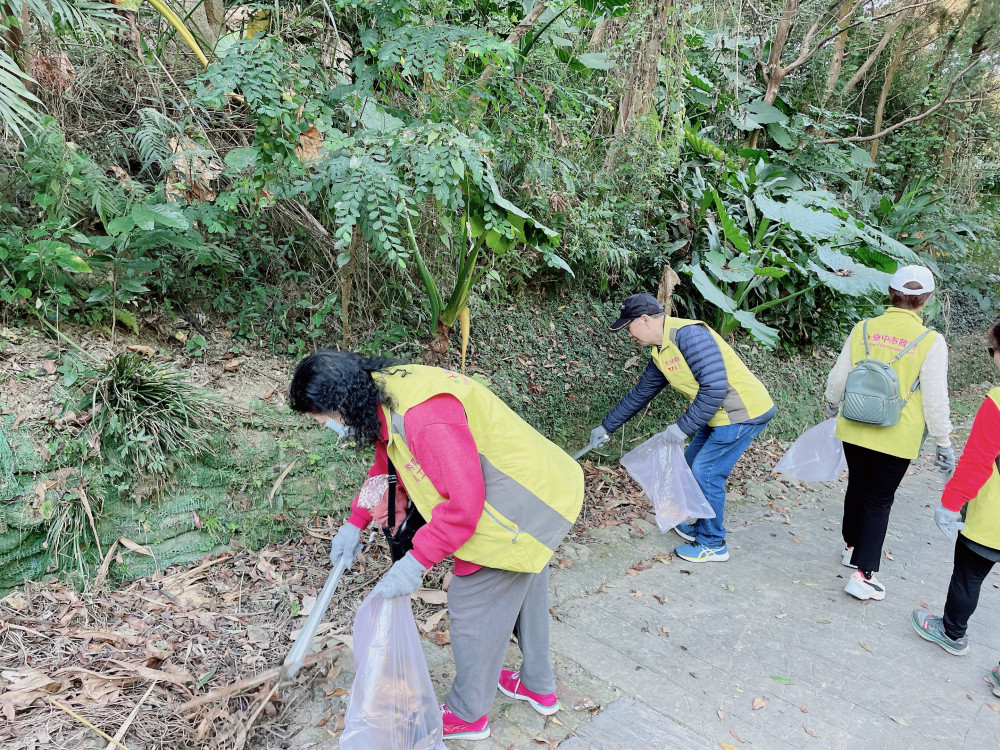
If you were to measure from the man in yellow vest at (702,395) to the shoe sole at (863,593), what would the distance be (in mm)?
724

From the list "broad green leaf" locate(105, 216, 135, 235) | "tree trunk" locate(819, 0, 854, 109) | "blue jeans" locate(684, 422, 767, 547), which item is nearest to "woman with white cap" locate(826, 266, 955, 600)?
"blue jeans" locate(684, 422, 767, 547)

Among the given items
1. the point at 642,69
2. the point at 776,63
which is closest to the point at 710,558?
the point at 642,69

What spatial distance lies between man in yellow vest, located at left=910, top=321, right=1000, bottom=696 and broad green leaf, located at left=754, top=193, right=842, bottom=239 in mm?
2943

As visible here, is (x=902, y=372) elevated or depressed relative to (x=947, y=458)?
elevated

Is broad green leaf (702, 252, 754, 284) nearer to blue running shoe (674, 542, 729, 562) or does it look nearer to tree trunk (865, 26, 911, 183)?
blue running shoe (674, 542, 729, 562)

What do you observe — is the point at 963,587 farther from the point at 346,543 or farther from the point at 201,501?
the point at 201,501

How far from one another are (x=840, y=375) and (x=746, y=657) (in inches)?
66.7

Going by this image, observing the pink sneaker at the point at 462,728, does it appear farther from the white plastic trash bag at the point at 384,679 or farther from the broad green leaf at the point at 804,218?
the broad green leaf at the point at 804,218

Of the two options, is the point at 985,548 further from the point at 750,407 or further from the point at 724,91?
the point at 724,91

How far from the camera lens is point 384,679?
6.82ft

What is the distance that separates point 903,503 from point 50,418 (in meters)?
6.26

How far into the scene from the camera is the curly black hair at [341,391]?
1928 millimetres

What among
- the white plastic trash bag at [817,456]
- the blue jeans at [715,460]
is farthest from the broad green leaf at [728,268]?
the blue jeans at [715,460]

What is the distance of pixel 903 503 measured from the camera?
5.58m
